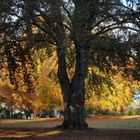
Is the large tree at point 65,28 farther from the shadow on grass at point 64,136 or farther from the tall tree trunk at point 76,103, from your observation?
the shadow on grass at point 64,136

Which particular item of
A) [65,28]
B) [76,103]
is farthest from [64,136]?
[65,28]

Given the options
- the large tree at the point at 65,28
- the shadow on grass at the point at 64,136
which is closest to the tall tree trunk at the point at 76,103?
the large tree at the point at 65,28

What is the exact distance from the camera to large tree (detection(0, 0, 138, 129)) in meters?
19.8

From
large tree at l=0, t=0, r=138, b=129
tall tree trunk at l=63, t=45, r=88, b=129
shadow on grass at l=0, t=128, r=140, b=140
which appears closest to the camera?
large tree at l=0, t=0, r=138, b=129

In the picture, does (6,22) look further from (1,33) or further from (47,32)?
(47,32)

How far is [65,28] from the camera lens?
2266cm

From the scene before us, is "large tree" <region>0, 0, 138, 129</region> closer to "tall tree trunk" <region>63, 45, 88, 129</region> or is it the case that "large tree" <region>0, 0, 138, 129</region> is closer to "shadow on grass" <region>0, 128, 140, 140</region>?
"tall tree trunk" <region>63, 45, 88, 129</region>

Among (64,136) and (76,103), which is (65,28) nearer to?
(64,136)

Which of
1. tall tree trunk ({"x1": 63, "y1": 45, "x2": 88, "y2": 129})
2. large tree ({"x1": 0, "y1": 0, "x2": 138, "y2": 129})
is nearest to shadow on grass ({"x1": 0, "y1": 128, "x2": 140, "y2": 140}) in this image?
tall tree trunk ({"x1": 63, "y1": 45, "x2": 88, "y2": 129})

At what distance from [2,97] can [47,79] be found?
20.0 ft

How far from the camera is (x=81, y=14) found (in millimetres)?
19547

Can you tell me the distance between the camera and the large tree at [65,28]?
1975 centimetres

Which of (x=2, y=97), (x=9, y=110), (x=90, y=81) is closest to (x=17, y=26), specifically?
(x=90, y=81)

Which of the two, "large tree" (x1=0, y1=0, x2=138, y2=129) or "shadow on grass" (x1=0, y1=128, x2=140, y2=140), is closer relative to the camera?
"large tree" (x1=0, y1=0, x2=138, y2=129)
